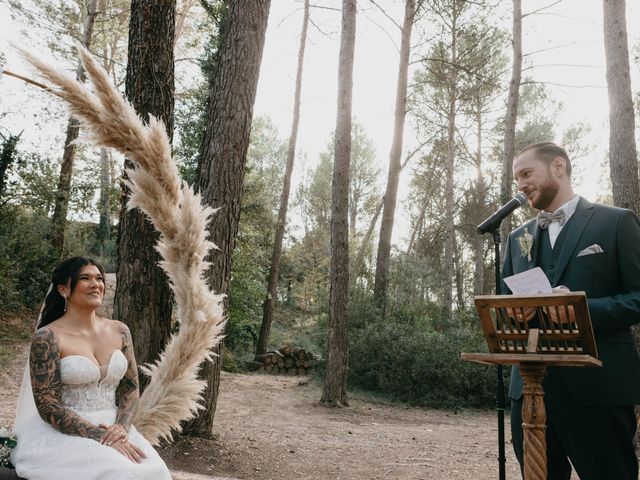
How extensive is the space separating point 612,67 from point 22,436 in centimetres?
709

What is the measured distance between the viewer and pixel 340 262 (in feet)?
30.3

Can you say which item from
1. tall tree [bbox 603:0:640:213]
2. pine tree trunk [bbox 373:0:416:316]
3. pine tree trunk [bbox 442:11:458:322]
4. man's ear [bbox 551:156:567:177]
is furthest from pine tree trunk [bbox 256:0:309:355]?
man's ear [bbox 551:156:567:177]

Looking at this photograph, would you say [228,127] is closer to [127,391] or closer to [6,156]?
[127,391]

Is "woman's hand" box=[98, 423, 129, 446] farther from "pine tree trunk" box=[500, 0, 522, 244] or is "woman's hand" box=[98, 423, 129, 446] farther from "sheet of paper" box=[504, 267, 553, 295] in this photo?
"pine tree trunk" box=[500, 0, 522, 244]

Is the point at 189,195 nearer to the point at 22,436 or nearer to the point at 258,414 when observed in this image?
the point at 22,436

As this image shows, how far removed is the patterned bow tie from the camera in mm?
2416

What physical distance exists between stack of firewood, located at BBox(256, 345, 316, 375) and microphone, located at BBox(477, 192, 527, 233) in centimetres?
1225

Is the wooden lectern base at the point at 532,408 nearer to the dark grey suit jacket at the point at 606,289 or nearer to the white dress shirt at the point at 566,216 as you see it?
the dark grey suit jacket at the point at 606,289

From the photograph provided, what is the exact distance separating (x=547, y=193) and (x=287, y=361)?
13.3 metres

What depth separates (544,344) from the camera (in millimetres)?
1883

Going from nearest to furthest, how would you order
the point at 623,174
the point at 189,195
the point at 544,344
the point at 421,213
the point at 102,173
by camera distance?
the point at 189,195 < the point at 544,344 < the point at 623,174 < the point at 102,173 < the point at 421,213

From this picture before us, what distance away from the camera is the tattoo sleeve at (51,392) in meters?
2.34

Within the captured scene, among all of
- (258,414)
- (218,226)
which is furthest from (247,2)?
(258,414)

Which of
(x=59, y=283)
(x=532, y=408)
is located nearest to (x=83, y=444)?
(x=59, y=283)
